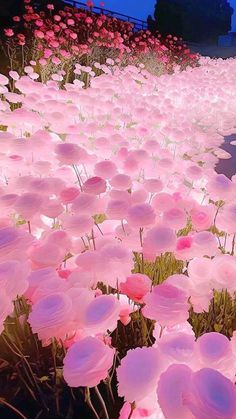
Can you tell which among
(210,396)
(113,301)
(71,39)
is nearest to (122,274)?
(113,301)

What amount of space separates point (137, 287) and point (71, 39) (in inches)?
358

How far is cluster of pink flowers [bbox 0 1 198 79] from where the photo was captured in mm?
7266

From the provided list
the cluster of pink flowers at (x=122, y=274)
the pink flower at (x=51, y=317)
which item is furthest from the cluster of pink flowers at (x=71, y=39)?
the pink flower at (x=51, y=317)

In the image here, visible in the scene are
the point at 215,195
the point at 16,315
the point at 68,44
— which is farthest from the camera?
the point at 68,44

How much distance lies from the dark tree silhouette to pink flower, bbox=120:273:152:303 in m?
29.1

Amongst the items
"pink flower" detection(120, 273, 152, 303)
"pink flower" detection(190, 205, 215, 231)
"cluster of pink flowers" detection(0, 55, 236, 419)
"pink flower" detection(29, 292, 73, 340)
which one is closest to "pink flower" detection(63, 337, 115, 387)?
"cluster of pink flowers" detection(0, 55, 236, 419)

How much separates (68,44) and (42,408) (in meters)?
8.83

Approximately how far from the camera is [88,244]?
2232 mm

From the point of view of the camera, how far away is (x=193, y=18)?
118 feet

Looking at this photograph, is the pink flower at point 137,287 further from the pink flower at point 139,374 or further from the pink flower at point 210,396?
the pink flower at point 210,396

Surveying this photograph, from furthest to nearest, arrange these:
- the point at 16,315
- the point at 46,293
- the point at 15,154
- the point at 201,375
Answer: the point at 15,154, the point at 16,315, the point at 46,293, the point at 201,375

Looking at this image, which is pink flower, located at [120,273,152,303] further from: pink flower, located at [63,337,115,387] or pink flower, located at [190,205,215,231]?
pink flower, located at [190,205,215,231]

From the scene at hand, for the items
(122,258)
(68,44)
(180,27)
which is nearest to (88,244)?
(122,258)

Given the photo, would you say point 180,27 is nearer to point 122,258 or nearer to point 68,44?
point 68,44
